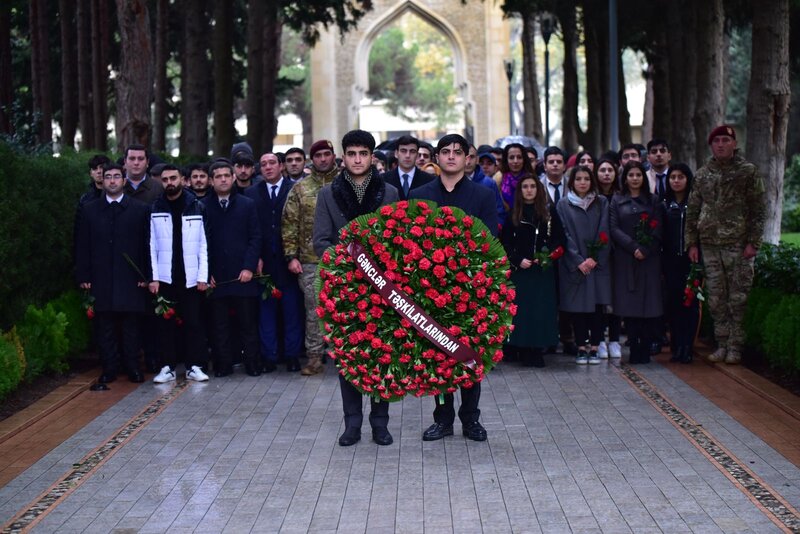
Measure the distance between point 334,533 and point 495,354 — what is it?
7.51 feet

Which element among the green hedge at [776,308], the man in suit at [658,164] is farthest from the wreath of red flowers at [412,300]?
the man in suit at [658,164]

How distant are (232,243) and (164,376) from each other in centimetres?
143

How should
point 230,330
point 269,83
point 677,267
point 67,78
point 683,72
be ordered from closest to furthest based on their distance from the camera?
1. point 230,330
2. point 677,267
3. point 683,72
4. point 67,78
5. point 269,83

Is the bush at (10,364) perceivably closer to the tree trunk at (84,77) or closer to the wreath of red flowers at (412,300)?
the wreath of red flowers at (412,300)

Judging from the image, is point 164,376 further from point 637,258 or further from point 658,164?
point 658,164

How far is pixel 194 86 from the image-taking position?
24.0 meters

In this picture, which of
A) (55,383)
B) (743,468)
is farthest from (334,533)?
(55,383)

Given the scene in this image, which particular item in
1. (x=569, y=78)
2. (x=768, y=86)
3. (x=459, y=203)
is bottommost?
(x=459, y=203)

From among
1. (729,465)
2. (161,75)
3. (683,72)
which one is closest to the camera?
(729,465)

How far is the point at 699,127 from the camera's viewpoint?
20.0 m

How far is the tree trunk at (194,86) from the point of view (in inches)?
933

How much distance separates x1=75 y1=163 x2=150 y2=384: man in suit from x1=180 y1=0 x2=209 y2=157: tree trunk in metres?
11.1

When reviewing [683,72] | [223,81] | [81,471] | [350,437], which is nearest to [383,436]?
[350,437]

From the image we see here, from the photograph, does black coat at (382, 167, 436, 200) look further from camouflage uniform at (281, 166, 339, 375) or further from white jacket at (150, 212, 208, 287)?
white jacket at (150, 212, 208, 287)
